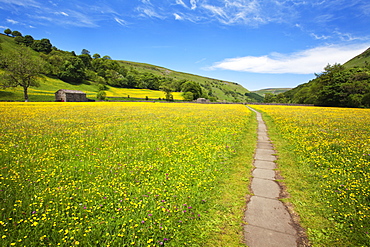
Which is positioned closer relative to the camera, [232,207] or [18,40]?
[232,207]

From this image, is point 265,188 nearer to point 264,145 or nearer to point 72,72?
point 264,145

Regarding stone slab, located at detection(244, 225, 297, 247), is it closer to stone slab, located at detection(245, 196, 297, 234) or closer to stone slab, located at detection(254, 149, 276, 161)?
stone slab, located at detection(245, 196, 297, 234)

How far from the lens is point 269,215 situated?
475 centimetres

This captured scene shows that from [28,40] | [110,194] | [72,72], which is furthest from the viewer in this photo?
[28,40]

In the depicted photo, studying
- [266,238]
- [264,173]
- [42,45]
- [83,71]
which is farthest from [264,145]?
[42,45]

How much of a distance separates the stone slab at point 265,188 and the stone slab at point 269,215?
0.32m

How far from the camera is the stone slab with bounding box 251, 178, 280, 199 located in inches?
231

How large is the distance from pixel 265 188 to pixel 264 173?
1.41 meters

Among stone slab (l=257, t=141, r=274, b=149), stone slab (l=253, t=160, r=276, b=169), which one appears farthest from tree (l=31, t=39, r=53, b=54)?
stone slab (l=253, t=160, r=276, b=169)

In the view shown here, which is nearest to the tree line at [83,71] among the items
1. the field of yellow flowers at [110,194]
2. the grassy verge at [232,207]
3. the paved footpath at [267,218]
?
the field of yellow flowers at [110,194]

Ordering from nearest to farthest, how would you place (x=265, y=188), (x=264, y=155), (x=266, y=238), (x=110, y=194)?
(x=266, y=238) → (x=110, y=194) → (x=265, y=188) → (x=264, y=155)

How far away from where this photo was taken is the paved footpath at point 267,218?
3.92 m

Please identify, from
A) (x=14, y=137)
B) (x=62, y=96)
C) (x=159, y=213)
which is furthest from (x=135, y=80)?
(x=159, y=213)

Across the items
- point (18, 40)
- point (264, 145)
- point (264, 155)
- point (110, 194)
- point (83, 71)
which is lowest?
point (110, 194)
